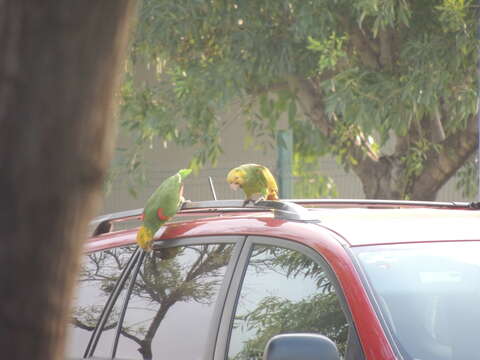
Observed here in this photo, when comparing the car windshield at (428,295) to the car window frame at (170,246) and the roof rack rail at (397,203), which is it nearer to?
the car window frame at (170,246)

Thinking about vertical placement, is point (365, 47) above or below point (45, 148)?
above

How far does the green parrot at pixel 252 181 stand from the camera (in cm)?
502

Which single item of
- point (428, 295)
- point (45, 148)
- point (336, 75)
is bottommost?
point (428, 295)

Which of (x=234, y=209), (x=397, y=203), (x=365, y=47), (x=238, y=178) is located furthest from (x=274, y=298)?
(x=365, y=47)

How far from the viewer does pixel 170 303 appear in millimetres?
4379

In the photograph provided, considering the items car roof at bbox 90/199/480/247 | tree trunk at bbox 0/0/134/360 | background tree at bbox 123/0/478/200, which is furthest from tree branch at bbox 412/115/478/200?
tree trunk at bbox 0/0/134/360

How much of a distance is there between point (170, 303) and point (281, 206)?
58cm

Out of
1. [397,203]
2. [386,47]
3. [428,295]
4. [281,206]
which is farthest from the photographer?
[386,47]

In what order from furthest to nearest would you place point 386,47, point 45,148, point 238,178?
point 386,47, point 238,178, point 45,148

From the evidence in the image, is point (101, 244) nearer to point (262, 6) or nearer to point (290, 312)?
point (290, 312)

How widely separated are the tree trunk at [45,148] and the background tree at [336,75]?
7499 millimetres

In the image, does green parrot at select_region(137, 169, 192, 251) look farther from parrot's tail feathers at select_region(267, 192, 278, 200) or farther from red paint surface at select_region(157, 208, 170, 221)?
parrot's tail feathers at select_region(267, 192, 278, 200)

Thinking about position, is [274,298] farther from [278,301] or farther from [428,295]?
[428,295]

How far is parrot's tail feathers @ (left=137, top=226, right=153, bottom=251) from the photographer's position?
4530mm
